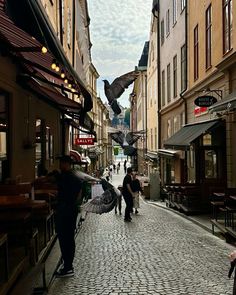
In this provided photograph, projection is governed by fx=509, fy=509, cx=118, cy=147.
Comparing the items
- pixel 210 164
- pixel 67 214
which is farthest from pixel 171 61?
pixel 67 214

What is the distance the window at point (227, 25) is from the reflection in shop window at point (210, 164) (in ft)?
12.7

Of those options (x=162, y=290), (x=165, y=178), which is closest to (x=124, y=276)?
(x=162, y=290)

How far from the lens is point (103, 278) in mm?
7562

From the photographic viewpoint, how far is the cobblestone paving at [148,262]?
695 centimetres

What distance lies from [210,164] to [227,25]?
5098mm

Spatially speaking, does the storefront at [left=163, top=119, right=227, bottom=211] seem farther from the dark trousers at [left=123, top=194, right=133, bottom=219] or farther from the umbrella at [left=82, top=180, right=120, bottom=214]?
the umbrella at [left=82, top=180, right=120, bottom=214]

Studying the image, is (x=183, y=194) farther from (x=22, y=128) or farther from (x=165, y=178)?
(x=165, y=178)

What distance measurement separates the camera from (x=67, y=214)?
766cm

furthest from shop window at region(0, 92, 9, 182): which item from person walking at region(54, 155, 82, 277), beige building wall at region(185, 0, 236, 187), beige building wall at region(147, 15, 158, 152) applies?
beige building wall at region(147, 15, 158, 152)

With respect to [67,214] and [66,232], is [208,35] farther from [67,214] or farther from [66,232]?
[66,232]

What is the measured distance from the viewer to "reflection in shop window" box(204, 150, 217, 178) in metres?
18.3

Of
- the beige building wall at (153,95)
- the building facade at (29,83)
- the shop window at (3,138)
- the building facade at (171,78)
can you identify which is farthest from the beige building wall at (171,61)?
the shop window at (3,138)

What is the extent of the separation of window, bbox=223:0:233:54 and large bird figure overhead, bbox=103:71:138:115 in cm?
429

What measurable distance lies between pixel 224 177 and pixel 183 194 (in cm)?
155
